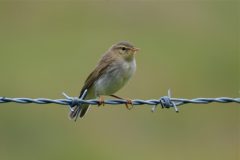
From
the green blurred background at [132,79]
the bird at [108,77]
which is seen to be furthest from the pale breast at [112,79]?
the green blurred background at [132,79]

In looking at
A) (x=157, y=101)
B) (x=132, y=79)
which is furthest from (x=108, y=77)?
(x=132, y=79)

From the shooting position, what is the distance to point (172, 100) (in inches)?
303

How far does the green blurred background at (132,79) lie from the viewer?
13383mm

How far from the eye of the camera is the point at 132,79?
1590cm

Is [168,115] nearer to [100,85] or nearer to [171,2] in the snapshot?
[100,85]

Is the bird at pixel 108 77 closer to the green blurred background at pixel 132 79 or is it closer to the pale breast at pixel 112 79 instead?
the pale breast at pixel 112 79

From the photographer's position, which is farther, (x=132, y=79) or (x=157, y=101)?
(x=132, y=79)

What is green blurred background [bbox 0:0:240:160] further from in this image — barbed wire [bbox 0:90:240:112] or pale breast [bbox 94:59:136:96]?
barbed wire [bbox 0:90:240:112]

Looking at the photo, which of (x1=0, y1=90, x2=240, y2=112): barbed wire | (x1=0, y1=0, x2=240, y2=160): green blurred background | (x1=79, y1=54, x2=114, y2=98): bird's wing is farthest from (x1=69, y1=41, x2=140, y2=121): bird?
(x1=0, y1=0, x2=240, y2=160): green blurred background

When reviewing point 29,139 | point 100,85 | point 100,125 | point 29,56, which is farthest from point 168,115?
point 29,56

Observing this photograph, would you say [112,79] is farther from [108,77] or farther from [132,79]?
[132,79]

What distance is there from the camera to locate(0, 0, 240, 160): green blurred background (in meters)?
13.4

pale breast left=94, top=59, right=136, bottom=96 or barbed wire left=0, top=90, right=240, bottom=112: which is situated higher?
pale breast left=94, top=59, right=136, bottom=96

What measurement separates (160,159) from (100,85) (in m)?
3.79
